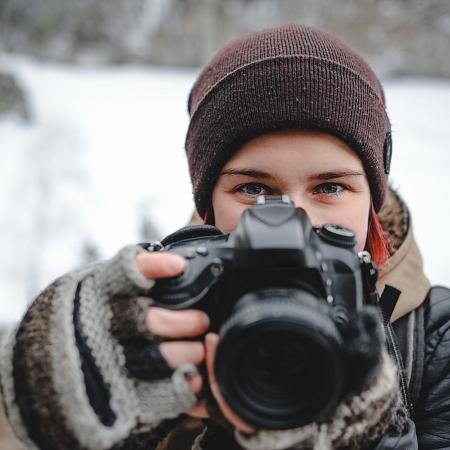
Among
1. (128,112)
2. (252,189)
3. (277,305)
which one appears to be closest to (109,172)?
(128,112)

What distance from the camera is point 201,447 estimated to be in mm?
670

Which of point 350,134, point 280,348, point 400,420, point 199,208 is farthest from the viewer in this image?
point 199,208

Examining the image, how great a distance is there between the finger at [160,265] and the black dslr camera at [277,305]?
1cm

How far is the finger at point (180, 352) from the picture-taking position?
21.6 inches

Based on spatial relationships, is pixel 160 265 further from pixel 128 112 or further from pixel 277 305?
pixel 128 112

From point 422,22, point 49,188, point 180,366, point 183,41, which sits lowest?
point 180,366

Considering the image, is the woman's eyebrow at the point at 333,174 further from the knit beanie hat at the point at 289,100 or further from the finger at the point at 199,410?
the finger at the point at 199,410

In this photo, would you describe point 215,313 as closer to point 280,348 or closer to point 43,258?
point 280,348

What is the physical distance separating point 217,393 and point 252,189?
1.23ft

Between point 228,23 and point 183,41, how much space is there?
55 cm

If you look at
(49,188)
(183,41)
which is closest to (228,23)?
(183,41)

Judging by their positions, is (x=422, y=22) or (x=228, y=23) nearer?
(x=422, y=22)

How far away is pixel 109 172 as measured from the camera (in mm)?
3137

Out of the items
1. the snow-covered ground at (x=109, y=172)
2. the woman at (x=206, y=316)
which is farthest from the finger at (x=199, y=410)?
the snow-covered ground at (x=109, y=172)
